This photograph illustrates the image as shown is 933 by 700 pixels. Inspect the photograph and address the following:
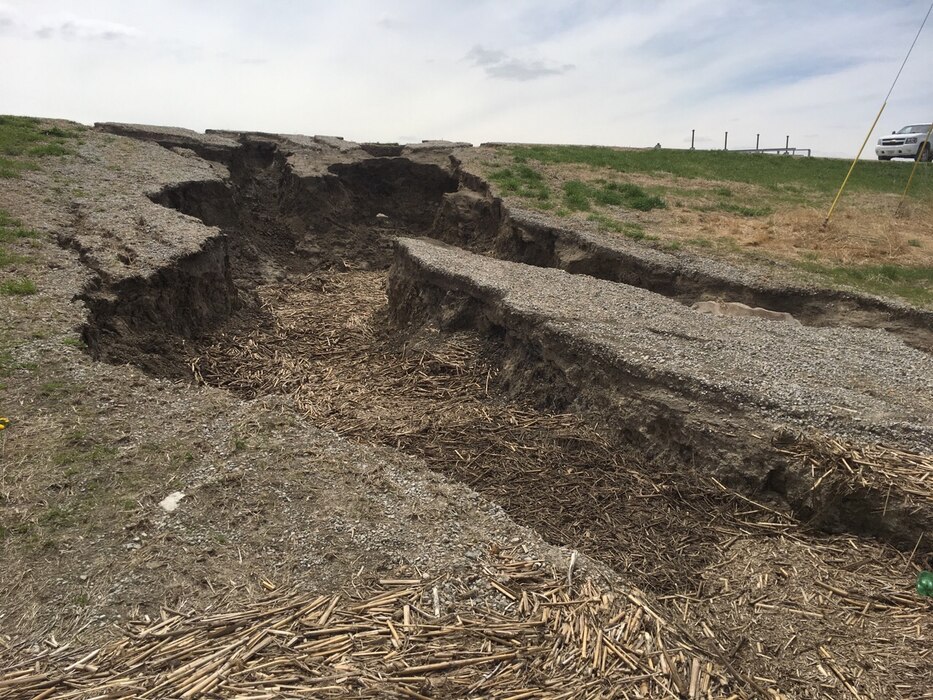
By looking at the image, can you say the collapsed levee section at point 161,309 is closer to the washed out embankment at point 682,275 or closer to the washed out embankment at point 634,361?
the washed out embankment at point 634,361

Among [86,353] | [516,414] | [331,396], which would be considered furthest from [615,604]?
[86,353]

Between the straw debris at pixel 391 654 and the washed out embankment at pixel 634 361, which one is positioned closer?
the straw debris at pixel 391 654

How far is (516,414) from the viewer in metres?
6.78

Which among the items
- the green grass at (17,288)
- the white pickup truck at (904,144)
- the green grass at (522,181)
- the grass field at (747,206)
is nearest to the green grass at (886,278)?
the grass field at (747,206)

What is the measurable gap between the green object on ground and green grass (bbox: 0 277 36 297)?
28.9ft

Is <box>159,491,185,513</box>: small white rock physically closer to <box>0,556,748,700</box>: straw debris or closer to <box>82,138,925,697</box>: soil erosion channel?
<box>0,556,748,700</box>: straw debris

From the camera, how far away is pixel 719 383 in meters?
5.84

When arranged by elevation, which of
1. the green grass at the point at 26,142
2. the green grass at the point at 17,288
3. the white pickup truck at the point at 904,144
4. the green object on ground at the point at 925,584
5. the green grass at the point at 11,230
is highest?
the white pickup truck at the point at 904,144

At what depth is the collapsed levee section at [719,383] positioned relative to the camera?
5129 millimetres

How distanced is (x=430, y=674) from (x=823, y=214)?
1464 cm

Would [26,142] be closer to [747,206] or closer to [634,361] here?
[634,361]

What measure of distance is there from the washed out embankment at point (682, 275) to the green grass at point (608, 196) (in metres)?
1.65

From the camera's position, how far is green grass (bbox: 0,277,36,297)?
7172 millimetres

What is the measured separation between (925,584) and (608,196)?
1131cm
